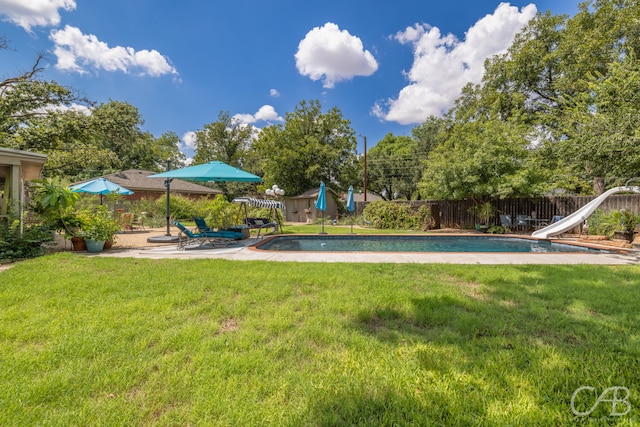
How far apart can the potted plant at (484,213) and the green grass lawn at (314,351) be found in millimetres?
10359

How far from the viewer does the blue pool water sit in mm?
9484

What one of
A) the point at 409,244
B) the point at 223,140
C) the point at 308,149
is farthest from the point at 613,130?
the point at 223,140

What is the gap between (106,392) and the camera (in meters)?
1.94

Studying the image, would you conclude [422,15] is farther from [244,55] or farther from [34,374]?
[34,374]

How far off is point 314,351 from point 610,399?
7.21ft

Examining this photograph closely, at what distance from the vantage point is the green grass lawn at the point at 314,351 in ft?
5.82

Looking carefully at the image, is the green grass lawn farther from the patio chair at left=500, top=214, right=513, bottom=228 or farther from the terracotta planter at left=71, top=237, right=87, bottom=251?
the patio chair at left=500, top=214, right=513, bottom=228

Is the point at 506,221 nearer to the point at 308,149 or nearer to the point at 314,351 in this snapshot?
the point at 314,351

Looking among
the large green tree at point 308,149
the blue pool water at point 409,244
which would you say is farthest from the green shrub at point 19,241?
the large green tree at point 308,149

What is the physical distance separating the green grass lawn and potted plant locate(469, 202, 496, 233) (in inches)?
408

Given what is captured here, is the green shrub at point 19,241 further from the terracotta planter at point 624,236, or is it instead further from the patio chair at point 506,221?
the patio chair at point 506,221

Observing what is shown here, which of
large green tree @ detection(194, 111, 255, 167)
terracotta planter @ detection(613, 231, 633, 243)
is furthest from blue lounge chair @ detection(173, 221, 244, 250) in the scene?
large green tree @ detection(194, 111, 255, 167)

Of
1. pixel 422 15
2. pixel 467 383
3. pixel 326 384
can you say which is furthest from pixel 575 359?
pixel 422 15

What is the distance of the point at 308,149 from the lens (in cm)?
2733
